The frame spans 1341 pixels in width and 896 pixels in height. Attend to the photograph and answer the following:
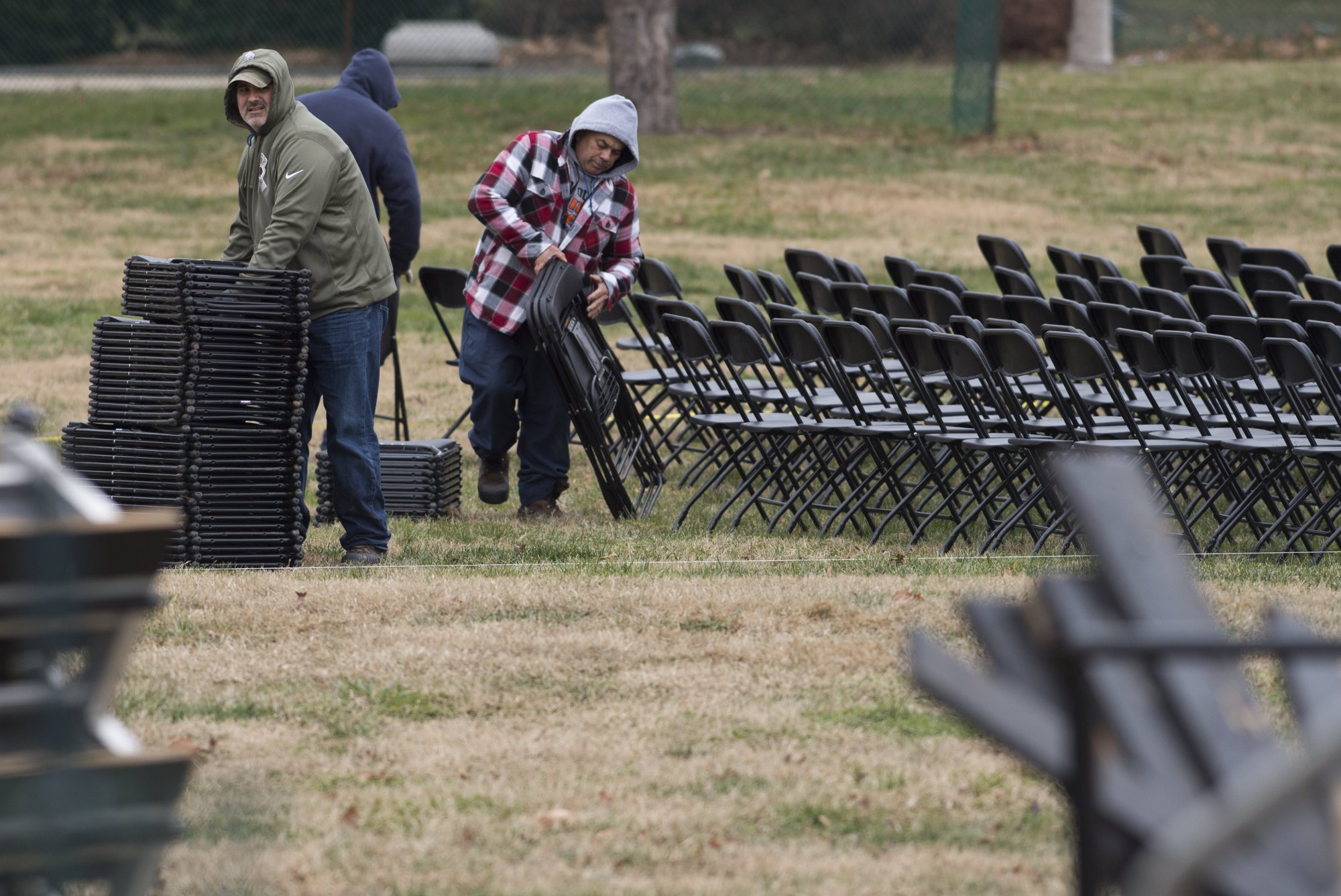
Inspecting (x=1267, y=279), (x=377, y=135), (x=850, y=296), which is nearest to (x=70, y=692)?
(x=377, y=135)

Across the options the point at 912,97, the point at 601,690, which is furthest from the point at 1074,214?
the point at 601,690

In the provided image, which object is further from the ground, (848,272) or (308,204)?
(308,204)

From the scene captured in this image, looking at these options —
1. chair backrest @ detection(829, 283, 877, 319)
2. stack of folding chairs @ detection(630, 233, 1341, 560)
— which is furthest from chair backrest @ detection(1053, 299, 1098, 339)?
chair backrest @ detection(829, 283, 877, 319)

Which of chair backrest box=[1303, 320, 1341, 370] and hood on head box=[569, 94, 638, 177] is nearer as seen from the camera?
chair backrest box=[1303, 320, 1341, 370]

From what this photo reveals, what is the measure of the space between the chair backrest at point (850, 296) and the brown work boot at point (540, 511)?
2.05m

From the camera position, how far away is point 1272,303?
374 inches

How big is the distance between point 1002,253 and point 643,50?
11.4 m

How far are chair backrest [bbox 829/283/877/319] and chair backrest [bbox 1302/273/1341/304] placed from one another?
237cm

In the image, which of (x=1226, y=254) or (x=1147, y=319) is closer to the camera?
(x=1147, y=319)

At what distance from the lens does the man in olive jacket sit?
6.64m

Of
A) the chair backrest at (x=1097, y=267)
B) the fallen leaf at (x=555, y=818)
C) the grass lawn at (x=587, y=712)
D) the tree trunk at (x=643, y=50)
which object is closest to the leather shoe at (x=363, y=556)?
the grass lawn at (x=587, y=712)

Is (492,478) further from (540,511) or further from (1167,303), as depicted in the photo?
(1167,303)

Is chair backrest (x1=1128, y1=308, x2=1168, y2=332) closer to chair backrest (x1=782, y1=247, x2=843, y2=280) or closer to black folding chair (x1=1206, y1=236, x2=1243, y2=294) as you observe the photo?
chair backrest (x1=782, y1=247, x2=843, y2=280)

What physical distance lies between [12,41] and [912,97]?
1267 centimetres
